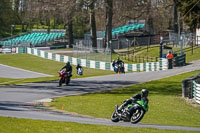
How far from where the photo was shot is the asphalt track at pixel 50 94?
15.7 metres

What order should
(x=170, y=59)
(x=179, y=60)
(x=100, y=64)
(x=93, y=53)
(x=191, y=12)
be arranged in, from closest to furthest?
(x=170, y=59) → (x=179, y=60) → (x=100, y=64) → (x=93, y=53) → (x=191, y=12)

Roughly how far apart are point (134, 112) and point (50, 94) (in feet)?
37.0

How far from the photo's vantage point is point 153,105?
21.5 metres

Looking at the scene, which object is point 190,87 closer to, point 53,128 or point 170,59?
point 53,128

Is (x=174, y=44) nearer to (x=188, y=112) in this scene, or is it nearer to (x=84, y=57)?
(x=84, y=57)

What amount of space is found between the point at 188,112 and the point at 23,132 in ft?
33.0

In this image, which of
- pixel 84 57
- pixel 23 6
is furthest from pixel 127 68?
pixel 23 6

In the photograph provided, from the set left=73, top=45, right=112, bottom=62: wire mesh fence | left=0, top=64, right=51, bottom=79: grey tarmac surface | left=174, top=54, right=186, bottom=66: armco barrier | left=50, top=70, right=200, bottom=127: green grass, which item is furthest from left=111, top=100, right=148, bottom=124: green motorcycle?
left=73, top=45, right=112, bottom=62: wire mesh fence

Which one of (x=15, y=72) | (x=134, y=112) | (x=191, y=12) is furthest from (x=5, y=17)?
(x=134, y=112)

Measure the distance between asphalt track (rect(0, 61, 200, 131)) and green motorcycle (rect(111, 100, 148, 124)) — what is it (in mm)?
268

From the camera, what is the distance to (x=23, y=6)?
95.2m

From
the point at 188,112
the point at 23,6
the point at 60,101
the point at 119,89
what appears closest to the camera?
the point at 188,112

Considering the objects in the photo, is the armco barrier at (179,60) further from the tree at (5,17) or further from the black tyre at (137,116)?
the tree at (5,17)

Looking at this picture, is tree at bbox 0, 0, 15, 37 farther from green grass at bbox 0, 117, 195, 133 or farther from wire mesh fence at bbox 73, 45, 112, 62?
green grass at bbox 0, 117, 195, 133
